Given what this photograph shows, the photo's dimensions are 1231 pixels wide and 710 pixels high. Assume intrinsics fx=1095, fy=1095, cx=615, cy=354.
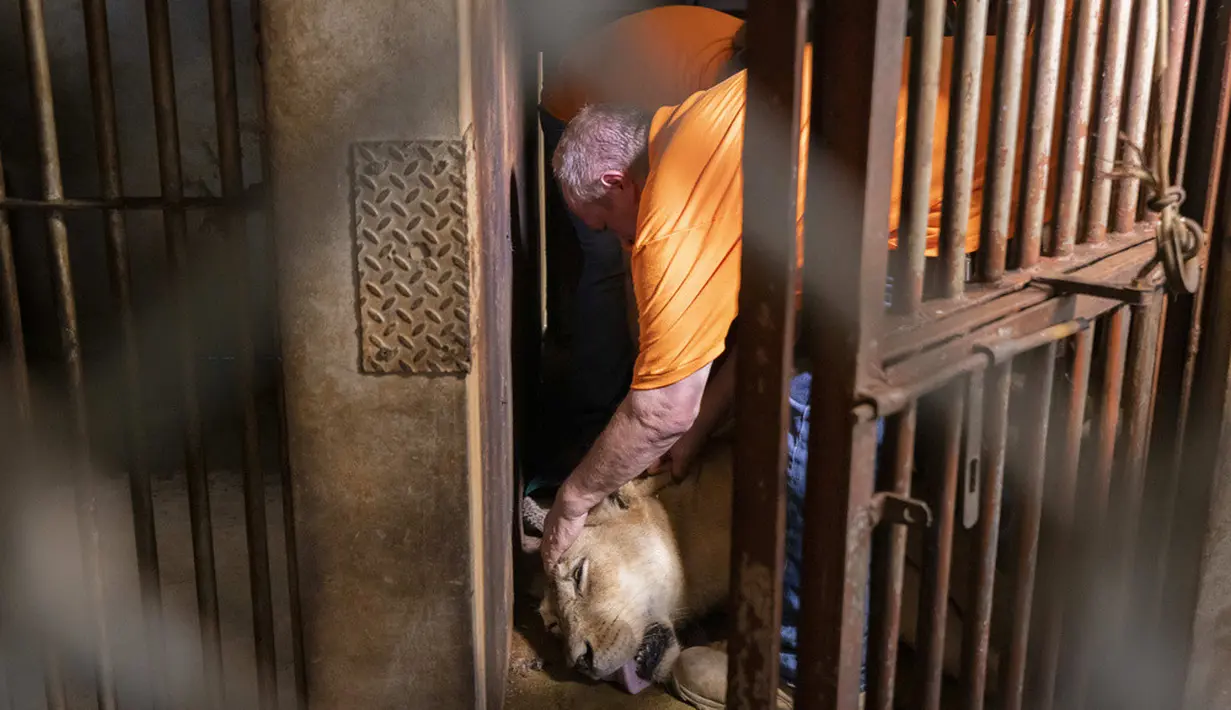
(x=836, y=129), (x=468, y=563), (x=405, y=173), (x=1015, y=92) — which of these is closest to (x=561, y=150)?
(x=405, y=173)

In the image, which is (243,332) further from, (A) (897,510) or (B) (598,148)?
(A) (897,510)

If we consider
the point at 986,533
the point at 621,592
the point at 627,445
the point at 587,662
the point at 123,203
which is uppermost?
the point at 123,203

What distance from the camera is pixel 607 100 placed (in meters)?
3.59

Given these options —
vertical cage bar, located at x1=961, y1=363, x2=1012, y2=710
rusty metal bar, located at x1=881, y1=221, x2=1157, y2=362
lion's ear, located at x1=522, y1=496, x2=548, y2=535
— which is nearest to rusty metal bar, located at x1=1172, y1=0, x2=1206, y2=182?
rusty metal bar, located at x1=881, y1=221, x2=1157, y2=362

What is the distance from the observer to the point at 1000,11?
1.23 metres

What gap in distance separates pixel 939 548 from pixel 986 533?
0.47 ft

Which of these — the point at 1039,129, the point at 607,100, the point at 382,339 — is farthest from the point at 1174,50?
the point at 607,100

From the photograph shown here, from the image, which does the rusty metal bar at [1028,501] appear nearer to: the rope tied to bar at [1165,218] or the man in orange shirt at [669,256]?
the rope tied to bar at [1165,218]

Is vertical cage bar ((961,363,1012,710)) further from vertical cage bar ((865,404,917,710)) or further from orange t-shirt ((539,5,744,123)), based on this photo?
orange t-shirt ((539,5,744,123))

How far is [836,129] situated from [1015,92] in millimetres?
370

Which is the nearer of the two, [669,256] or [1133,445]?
[1133,445]

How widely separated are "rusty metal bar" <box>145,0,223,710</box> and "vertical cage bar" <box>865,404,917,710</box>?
55.2 inches

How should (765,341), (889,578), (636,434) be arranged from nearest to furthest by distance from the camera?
(765,341)
(889,578)
(636,434)

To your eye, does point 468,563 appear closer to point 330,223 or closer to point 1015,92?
point 330,223
